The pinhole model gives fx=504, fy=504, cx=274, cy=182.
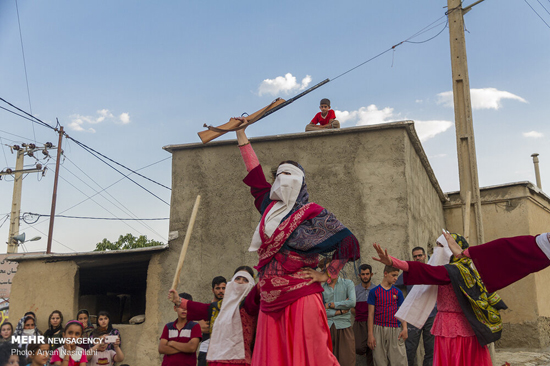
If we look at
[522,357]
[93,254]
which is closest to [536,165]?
[522,357]

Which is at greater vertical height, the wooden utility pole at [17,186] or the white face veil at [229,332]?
the wooden utility pole at [17,186]

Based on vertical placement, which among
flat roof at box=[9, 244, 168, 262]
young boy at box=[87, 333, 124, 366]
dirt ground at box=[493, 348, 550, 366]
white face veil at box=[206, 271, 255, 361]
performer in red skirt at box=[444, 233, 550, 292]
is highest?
flat roof at box=[9, 244, 168, 262]

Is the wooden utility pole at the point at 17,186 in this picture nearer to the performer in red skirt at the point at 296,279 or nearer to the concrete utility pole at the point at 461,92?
the concrete utility pole at the point at 461,92

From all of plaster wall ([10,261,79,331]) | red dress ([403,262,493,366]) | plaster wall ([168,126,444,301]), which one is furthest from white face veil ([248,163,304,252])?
plaster wall ([10,261,79,331])

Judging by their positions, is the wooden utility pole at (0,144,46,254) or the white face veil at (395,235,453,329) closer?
the white face veil at (395,235,453,329)

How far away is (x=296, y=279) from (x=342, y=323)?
11.0ft

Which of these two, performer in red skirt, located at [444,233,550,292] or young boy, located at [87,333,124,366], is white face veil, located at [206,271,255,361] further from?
young boy, located at [87,333,124,366]

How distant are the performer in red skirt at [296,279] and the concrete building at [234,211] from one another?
439cm

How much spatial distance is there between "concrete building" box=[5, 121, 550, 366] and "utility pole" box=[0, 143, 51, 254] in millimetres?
14981

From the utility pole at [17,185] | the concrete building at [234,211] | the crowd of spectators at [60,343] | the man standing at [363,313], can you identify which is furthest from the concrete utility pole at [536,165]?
the utility pole at [17,185]

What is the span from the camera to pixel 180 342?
553 cm

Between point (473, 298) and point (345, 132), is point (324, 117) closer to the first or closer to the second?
point (345, 132)

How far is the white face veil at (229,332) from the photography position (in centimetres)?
429

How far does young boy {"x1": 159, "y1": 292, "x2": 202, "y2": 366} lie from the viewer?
18.0 feet
